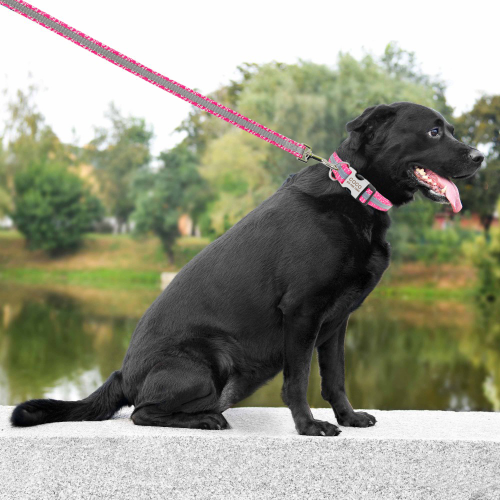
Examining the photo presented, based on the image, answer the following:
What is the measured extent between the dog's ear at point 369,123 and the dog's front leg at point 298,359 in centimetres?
85

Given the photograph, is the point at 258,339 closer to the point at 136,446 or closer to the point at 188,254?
the point at 136,446

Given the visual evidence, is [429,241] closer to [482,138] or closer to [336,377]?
[482,138]

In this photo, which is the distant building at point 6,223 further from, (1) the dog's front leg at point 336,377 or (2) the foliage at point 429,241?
(1) the dog's front leg at point 336,377

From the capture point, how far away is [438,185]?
2.71m

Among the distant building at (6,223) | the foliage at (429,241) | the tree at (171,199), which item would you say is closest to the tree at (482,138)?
the foliage at (429,241)

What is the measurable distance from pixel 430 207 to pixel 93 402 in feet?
83.3

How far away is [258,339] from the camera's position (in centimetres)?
281

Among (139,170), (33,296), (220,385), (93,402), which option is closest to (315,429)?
(220,385)

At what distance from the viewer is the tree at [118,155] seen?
38.4 meters

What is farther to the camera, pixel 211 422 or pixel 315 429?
pixel 211 422

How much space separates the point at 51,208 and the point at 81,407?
112 feet

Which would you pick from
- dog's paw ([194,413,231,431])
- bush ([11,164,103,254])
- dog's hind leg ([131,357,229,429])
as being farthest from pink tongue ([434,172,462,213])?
bush ([11,164,103,254])

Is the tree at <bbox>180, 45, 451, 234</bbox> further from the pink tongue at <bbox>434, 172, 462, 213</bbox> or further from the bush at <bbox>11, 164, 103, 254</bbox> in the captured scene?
the pink tongue at <bbox>434, 172, 462, 213</bbox>

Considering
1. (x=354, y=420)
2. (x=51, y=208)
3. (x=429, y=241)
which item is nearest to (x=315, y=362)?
(x=354, y=420)
